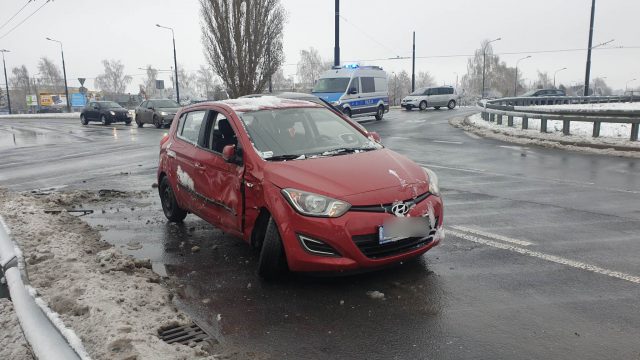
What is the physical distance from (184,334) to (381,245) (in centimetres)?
168

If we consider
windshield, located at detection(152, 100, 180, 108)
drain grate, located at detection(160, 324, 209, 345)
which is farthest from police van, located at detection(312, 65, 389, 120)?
drain grate, located at detection(160, 324, 209, 345)

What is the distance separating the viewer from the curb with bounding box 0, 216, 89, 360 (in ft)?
8.04

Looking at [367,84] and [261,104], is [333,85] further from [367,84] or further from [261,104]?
[261,104]

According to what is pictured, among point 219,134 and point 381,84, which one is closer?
point 219,134

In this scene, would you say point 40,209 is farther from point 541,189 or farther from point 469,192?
point 541,189

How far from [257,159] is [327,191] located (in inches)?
37.2

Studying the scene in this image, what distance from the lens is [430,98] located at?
120 feet

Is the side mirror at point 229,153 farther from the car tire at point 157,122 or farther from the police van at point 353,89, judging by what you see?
the car tire at point 157,122

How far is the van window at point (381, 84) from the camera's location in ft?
85.9

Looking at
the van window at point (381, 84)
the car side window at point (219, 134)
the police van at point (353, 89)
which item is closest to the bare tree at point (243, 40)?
the police van at point (353, 89)

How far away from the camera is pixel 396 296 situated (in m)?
4.09

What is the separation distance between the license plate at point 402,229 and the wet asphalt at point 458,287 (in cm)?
47

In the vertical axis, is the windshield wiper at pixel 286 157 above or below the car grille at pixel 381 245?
above

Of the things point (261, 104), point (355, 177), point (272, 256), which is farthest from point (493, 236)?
point (261, 104)
